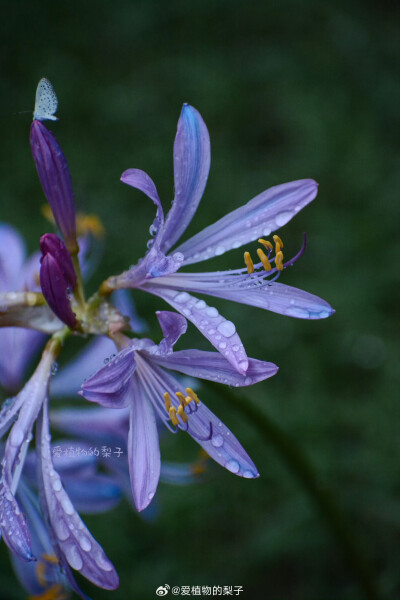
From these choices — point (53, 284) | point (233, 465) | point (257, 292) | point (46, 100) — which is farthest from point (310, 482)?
point (46, 100)

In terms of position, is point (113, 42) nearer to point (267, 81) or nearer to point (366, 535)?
point (267, 81)

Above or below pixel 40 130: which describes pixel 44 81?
above

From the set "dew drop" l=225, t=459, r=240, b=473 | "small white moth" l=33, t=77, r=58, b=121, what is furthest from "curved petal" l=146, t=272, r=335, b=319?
"small white moth" l=33, t=77, r=58, b=121

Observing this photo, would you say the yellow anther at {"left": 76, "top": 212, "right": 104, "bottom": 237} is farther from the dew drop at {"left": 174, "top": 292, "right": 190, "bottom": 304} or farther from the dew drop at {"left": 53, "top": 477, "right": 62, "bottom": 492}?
the dew drop at {"left": 53, "top": 477, "right": 62, "bottom": 492}

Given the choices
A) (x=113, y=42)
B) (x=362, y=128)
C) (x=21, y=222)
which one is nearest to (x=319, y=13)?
(x=362, y=128)

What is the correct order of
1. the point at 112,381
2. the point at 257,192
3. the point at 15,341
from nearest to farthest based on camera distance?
the point at 112,381 → the point at 15,341 → the point at 257,192

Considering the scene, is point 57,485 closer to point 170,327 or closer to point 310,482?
point 170,327
